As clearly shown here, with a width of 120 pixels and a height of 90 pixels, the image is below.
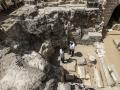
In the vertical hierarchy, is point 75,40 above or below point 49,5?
below

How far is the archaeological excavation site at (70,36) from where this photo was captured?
13172 millimetres

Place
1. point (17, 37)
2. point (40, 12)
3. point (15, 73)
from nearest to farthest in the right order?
1. point (15, 73)
2. point (17, 37)
3. point (40, 12)

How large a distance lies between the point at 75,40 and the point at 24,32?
433 centimetres

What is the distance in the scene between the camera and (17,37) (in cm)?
1379

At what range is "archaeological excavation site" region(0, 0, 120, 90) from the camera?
1317 centimetres

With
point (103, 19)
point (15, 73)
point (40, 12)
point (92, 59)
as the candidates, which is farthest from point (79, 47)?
point (15, 73)

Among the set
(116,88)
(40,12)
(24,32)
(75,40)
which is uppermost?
(40,12)

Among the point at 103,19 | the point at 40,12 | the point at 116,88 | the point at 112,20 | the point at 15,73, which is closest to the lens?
the point at 15,73

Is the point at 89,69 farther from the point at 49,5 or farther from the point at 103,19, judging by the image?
the point at 49,5

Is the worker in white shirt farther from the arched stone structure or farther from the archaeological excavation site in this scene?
the arched stone structure

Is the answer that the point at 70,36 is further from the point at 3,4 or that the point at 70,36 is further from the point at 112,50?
the point at 3,4

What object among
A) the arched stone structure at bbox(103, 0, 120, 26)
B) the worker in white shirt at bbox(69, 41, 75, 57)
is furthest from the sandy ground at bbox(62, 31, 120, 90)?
the arched stone structure at bbox(103, 0, 120, 26)

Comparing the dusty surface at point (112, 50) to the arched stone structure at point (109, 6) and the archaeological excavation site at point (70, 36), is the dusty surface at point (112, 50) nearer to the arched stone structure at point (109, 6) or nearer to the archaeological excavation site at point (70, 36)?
the archaeological excavation site at point (70, 36)

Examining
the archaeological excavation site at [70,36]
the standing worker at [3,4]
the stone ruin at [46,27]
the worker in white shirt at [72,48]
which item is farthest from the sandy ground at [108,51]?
the standing worker at [3,4]
